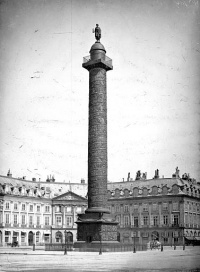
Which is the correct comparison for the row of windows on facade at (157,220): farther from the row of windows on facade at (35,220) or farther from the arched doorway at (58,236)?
the arched doorway at (58,236)

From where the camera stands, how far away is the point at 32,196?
52.5 meters

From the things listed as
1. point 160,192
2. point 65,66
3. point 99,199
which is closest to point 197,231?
point 160,192

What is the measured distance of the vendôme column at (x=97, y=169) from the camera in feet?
86.5

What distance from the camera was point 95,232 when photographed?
26297mm

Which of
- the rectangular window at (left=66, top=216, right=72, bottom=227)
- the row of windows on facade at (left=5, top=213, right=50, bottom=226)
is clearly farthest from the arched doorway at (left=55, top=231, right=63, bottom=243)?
the row of windows on facade at (left=5, top=213, right=50, bottom=226)

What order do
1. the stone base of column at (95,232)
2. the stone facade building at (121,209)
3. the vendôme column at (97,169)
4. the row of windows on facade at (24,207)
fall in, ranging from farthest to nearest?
the row of windows on facade at (24,207) → the stone facade building at (121,209) → the vendôme column at (97,169) → the stone base of column at (95,232)

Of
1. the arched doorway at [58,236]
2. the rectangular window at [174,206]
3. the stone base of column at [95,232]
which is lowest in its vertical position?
the arched doorway at [58,236]

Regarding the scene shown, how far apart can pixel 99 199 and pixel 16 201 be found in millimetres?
25511

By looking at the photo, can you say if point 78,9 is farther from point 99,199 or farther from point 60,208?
point 60,208

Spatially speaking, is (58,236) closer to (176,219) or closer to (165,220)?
(165,220)

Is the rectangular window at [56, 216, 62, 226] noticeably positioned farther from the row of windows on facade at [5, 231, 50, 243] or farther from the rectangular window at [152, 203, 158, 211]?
the rectangular window at [152, 203, 158, 211]

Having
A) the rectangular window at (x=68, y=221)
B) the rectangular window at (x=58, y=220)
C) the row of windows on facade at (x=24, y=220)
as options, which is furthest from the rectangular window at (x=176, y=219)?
the row of windows on facade at (x=24, y=220)

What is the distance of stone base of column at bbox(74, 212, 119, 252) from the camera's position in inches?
1019

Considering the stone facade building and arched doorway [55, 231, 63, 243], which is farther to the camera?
arched doorway [55, 231, 63, 243]
